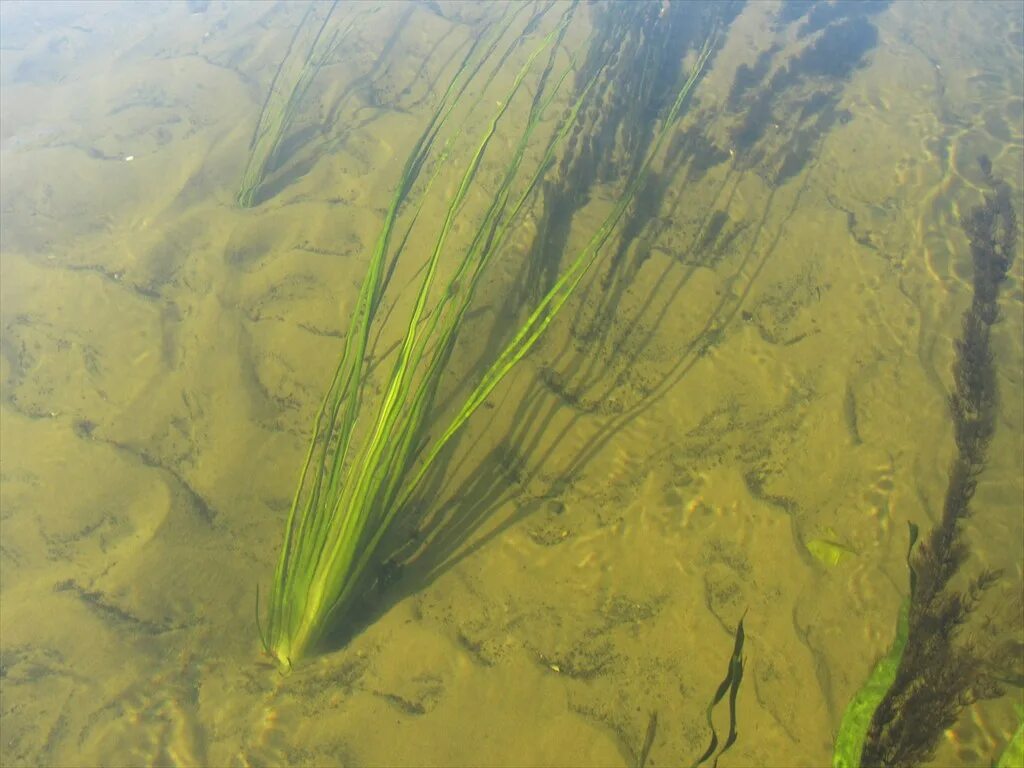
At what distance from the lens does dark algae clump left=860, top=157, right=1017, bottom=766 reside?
2115 mm

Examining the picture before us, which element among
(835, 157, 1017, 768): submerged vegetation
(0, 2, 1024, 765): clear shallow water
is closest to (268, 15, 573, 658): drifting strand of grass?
(0, 2, 1024, 765): clear shallow water

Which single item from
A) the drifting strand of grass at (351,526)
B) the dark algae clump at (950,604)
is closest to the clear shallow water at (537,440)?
the dark algae clump at (950,604)

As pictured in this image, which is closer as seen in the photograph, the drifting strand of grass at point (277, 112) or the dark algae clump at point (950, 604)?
the dark algae clump at point (950, 604)

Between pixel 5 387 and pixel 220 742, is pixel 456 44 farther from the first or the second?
pixel 220 742

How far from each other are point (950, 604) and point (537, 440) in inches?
78.3

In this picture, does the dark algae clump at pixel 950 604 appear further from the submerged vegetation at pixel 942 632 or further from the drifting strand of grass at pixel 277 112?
the drifting strand of grass at pixel 277 112

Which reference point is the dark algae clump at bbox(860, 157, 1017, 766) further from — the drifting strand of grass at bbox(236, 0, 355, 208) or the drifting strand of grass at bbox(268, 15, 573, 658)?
the drifting strand of grass at bbox(236, 0, 355, 208)

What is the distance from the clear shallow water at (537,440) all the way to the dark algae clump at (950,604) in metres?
0.11

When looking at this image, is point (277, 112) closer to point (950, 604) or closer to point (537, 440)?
point (537, 440)

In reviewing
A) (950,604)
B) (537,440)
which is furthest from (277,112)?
(950,604)

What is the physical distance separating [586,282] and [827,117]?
3470 millimetres

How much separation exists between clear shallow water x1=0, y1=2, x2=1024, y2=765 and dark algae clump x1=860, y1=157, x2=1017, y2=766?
109 millimetres

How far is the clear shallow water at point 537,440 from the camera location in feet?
8.21

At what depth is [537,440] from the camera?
10.8ft
